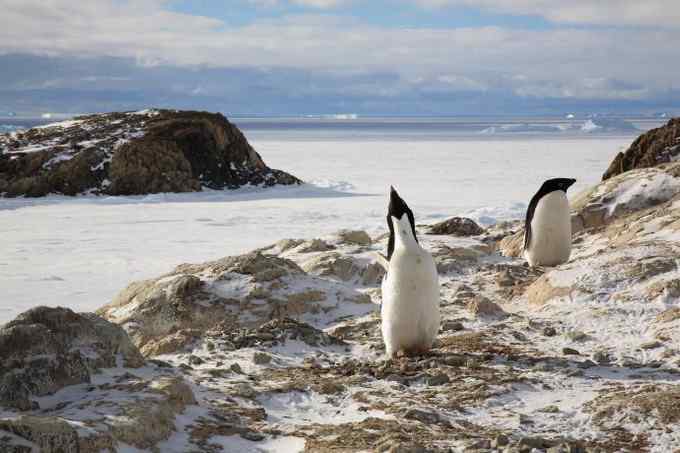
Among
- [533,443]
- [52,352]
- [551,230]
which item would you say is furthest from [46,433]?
[551,230]

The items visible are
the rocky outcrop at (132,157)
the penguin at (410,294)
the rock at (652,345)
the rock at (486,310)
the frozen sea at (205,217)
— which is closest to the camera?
the rock at (652,345)

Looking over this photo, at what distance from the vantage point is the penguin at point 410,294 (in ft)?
18.1

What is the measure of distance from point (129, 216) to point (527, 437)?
560 inches

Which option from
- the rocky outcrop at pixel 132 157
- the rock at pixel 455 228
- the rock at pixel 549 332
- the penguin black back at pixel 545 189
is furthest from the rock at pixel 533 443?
the rocky outcrop at pixel 132 157

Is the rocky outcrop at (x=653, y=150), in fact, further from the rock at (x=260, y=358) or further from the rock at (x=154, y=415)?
the rock at (x=154, y=415)

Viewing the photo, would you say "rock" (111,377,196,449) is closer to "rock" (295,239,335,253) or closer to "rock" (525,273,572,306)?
"rock" (525,273,572,306)

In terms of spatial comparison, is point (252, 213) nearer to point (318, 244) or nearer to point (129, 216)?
point (129, 216)

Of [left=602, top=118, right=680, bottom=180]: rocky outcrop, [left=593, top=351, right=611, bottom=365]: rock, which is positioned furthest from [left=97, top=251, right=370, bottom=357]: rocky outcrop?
[left=602, top=118, right=680, bottom=180]: rocky outcrop

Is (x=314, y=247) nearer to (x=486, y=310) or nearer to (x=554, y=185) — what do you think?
(x=554, y=185)

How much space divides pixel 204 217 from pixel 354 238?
6.97m

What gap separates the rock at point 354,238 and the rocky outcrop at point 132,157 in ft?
40.0

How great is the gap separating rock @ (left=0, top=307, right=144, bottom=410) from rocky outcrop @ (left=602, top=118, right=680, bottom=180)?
964cm

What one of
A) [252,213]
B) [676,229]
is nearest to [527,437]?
[676,229]

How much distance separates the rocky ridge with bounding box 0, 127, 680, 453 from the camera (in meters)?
3.68
